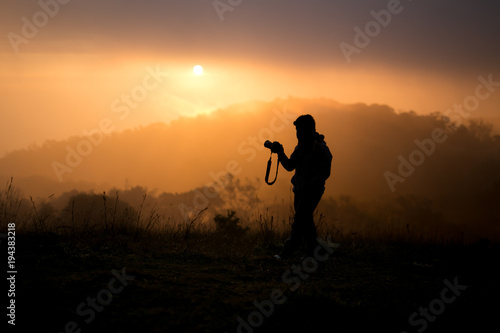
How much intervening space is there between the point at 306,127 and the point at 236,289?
9.50 feet

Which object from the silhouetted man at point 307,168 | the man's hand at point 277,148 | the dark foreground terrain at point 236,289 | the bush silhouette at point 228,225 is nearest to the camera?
the dark foreground terrain at point 236,289

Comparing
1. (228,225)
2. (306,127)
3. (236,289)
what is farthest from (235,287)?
(228,225)

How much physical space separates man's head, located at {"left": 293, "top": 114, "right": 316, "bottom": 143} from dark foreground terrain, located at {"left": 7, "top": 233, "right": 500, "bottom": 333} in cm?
215

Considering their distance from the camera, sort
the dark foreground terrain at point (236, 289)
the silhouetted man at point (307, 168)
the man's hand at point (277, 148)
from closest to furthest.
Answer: the dark foreground terrain at point (236, 289) < the silhouetted man at point (307, 168) < the man's hand at point (277, 148)

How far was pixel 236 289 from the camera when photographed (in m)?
4.89

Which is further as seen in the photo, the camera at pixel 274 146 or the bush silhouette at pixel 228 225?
the bush silhouette at pixel 228 225

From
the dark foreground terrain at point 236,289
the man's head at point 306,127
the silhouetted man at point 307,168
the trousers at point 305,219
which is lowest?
the dark foreground terrain at point 236,289

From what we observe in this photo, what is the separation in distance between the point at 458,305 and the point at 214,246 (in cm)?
508

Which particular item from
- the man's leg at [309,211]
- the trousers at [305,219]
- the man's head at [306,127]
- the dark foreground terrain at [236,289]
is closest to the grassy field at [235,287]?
the dark foreground terrain at [236,289]

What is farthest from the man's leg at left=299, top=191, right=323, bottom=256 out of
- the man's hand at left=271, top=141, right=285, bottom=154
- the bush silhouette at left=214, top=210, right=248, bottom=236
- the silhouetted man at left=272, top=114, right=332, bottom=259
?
the bush silhouette at left=214, top=210, right=248, bottom=236

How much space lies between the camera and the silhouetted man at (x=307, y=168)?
6457 millimetres

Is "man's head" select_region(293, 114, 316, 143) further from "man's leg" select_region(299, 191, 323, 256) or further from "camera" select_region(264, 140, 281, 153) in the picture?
"man's leg" select_region(299, 191, 323, 256)

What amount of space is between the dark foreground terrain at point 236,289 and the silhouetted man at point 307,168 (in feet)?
2.72

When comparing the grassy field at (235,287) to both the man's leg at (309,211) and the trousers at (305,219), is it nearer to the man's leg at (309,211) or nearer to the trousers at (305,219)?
the trousers at (305,219)
